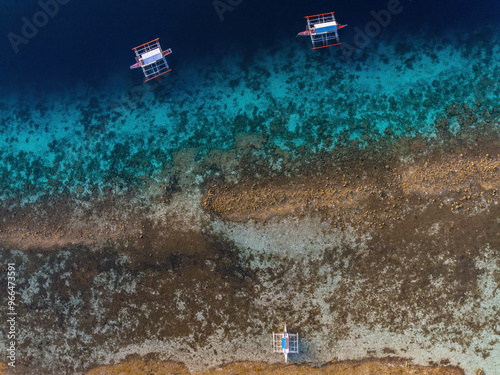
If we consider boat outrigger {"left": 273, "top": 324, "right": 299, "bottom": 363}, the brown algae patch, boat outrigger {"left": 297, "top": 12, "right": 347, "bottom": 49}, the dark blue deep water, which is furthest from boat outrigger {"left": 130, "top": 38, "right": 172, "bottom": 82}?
the brown algae patch

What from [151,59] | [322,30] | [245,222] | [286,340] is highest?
[322,30]

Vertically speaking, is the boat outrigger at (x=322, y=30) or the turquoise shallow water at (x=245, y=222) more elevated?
the boat outrigger at (x=322, y=30)

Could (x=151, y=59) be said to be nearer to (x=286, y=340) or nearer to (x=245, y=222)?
(x=245, y=222)

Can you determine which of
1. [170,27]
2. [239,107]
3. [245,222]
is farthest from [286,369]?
[170,27]

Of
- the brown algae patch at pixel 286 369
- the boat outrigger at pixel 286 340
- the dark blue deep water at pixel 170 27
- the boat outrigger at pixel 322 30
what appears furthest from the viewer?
the dark blue deep water at pixel 170 27

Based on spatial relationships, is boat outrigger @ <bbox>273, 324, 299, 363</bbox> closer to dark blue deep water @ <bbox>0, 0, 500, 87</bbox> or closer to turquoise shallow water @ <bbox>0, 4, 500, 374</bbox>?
turquoise shallow water @ <bbox>0, 4, 500, 374</bbox>

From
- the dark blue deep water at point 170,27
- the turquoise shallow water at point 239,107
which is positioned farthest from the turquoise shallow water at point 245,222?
the dark blue deep water at point 170,27

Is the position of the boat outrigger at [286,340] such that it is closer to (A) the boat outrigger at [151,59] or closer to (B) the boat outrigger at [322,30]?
(B) the boat outrigger at [322,30]

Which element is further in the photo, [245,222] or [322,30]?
[245,222]

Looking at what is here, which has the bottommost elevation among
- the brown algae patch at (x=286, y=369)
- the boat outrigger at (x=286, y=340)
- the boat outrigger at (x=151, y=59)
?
the brown algae patch at (x=286, y=369)

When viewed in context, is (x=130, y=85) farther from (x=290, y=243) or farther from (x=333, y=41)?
(x=290, y=243)

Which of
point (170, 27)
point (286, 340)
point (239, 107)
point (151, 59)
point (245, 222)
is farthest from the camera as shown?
point (170, 27)
